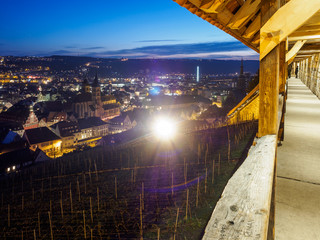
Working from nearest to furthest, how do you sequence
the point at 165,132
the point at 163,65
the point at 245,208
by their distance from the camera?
the point at 245,208
the point at 165,132
the point at 163,65

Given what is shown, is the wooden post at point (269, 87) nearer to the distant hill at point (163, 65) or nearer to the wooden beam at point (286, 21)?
the wooden beam at point (286, 21)

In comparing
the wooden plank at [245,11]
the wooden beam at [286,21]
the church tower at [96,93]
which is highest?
the wooden plank at [245,11]

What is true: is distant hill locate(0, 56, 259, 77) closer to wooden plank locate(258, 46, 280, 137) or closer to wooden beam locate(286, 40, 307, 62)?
wooden beam locate(286, 40, 307, 62)

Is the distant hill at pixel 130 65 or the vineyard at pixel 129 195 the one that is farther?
the distant hill at pixel 130 65

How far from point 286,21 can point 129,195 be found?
2985 mm

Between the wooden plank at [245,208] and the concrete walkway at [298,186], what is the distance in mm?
770

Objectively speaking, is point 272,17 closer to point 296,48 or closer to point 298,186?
point 298,186

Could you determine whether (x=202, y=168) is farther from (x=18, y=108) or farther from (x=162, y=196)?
(x=18, y=108)

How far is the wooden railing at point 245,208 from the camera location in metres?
0.94

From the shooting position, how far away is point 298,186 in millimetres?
2619

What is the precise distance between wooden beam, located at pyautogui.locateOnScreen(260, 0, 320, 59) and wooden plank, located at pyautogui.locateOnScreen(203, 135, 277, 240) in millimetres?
1342

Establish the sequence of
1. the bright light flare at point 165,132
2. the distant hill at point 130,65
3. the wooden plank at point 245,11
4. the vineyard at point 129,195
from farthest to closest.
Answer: the distant hill at point 130,65 → the bright light flare at point 165,132 → the vineyard at point 129,195 → the wooden plank at point 245,11

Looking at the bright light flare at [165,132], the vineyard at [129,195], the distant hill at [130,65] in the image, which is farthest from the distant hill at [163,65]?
the vineyard at [129,195]

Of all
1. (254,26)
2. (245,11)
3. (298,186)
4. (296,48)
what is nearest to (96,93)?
(296,48)
